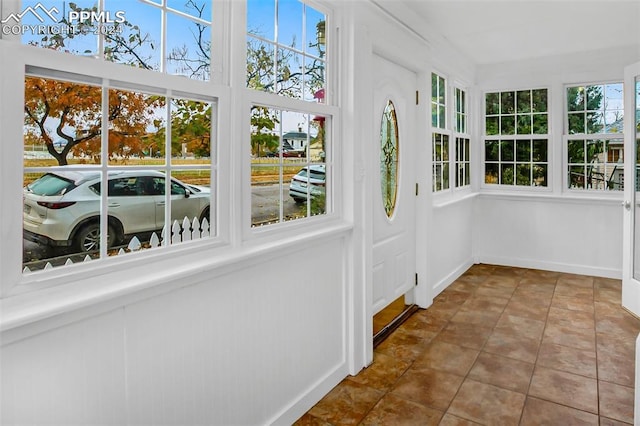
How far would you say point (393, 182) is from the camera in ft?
11.3

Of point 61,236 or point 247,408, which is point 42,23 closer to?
point 61,236

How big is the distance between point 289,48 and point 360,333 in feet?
5.78

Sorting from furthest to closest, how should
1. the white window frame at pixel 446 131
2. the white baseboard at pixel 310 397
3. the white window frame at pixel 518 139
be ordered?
the white window frame at pixel 518 139 < the white window frame at pixel 446 131 < the white baseboard at pixel 310 397

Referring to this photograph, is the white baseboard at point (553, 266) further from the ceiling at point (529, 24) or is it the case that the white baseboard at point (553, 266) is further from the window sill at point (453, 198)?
the ceiling at point (529, 24)

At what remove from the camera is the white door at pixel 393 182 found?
314 centimetres

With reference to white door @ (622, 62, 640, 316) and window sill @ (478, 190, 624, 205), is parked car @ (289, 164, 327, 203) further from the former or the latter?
window sill @ (478, 190, 624, 205)

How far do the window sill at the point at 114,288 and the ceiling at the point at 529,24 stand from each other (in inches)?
88.0

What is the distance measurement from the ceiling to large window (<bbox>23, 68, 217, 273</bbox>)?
2.08m

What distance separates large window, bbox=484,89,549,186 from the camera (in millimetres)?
5164

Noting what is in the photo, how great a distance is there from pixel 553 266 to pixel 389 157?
3.12 m

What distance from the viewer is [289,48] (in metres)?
2.15

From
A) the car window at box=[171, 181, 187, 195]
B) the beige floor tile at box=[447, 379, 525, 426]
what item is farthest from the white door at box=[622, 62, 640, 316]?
the car window at box=[171, 181, 187, 195]

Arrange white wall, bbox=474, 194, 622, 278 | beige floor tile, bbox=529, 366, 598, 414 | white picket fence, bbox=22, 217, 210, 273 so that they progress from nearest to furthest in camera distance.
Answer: white picket fence, bbox=22, 217, 210, 273 → beige floor tile, bbox=529, 366, 598, 414 → white wall, bbox=474, 194, 622, 278

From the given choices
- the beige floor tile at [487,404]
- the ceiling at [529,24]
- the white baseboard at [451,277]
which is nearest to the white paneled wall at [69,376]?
the beige floor tile at [487,404]
